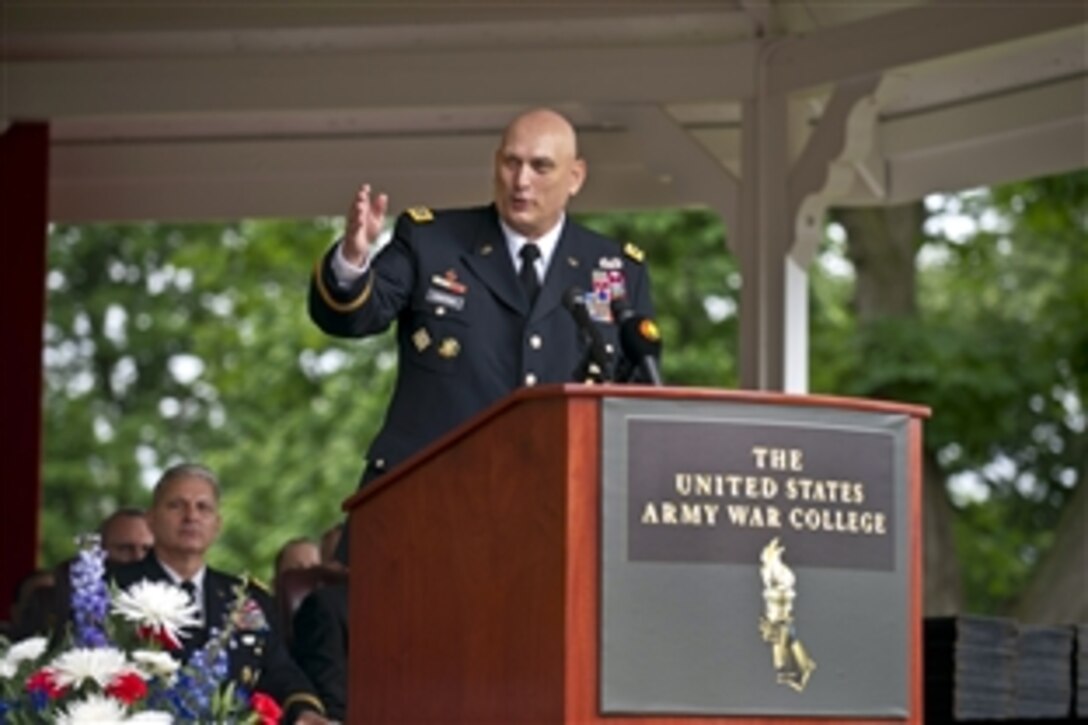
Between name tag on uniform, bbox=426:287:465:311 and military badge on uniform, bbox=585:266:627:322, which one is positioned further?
name tag on uniform, bbox=426:287:465:311

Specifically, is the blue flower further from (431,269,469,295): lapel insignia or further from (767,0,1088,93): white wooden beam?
(767,0,1088,93): white wooden beam

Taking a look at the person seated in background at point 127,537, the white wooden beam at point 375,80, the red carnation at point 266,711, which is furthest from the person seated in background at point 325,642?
the white wooden beam at point 375,80

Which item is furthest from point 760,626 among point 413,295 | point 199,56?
point 199,56

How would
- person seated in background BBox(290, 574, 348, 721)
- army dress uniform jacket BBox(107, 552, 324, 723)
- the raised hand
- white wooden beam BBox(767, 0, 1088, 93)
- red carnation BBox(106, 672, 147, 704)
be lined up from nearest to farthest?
the raised hand, red carnation BBox(106, 672, 147, 704), army dress uniform jacket BBox(107, 552, 324, 723), person seated in background BBox(290, 574, 348, 721), white wooden beam BBox(767, 0, 1088, 93)

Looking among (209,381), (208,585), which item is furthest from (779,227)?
(209,381)

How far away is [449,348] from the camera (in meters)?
6.34

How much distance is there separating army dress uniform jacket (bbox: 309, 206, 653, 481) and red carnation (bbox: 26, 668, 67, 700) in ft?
2.52

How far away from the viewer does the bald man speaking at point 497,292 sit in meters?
6.29

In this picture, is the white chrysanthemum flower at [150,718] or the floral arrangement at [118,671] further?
the floral arrangement at [118,671]

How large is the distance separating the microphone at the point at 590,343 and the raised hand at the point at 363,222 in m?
0.38

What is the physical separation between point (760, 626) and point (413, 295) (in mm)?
1665

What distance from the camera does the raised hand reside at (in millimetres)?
5742

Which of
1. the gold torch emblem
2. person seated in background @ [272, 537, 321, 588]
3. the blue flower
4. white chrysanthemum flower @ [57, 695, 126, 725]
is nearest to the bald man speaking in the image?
the blue flower

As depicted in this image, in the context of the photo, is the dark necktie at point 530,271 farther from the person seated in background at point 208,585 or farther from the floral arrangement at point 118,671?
the person seated in background at point 208,585
